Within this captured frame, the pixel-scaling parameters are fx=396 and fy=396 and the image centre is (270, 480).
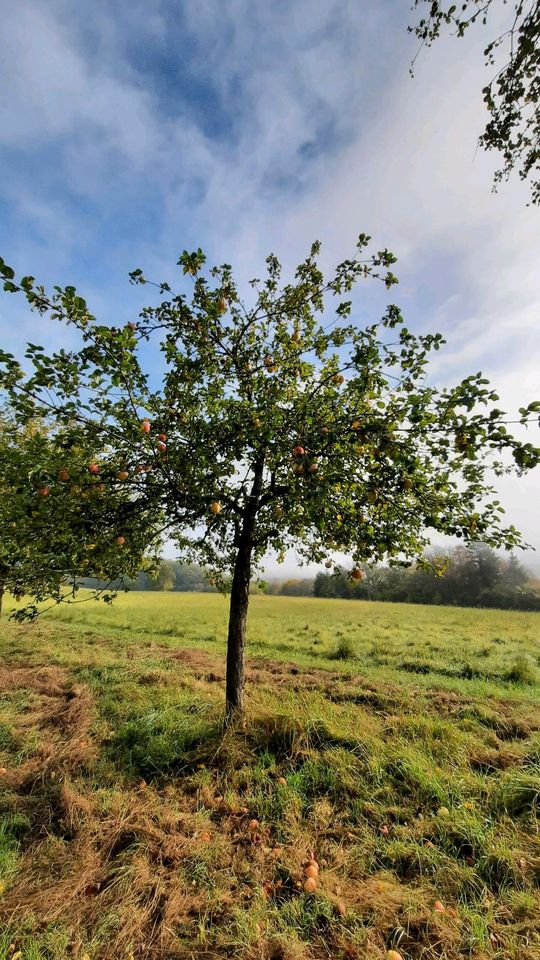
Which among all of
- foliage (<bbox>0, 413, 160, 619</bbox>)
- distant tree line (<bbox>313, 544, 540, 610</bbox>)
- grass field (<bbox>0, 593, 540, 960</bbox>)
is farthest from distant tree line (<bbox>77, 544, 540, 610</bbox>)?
foliage (<bbox>0, 413, 160, 619</bbox>)

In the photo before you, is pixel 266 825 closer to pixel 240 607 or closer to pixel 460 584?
pixel 240 607

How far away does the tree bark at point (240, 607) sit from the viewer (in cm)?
660

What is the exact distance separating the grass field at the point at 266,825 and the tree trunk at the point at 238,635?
1.01 ft

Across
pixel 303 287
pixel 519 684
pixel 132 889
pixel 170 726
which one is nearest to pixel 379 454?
pixel 303 287

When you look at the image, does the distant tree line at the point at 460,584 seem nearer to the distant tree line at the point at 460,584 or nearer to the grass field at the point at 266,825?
the distant tree line at the point at 460,584

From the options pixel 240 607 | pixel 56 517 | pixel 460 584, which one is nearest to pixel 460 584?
pixel 460 584

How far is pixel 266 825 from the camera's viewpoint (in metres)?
4.47

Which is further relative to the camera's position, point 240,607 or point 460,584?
point 460,584

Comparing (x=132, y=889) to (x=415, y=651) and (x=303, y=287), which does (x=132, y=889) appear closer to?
(x=303, y=287)

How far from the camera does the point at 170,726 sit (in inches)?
257

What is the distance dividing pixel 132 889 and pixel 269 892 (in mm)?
1253

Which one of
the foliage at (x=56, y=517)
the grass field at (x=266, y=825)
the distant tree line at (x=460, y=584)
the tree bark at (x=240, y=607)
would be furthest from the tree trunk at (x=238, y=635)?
the distant tree line at (x=460, y=584)

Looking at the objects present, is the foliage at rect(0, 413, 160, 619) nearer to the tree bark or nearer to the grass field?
the tree bark

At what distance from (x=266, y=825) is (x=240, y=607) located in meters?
2.98
